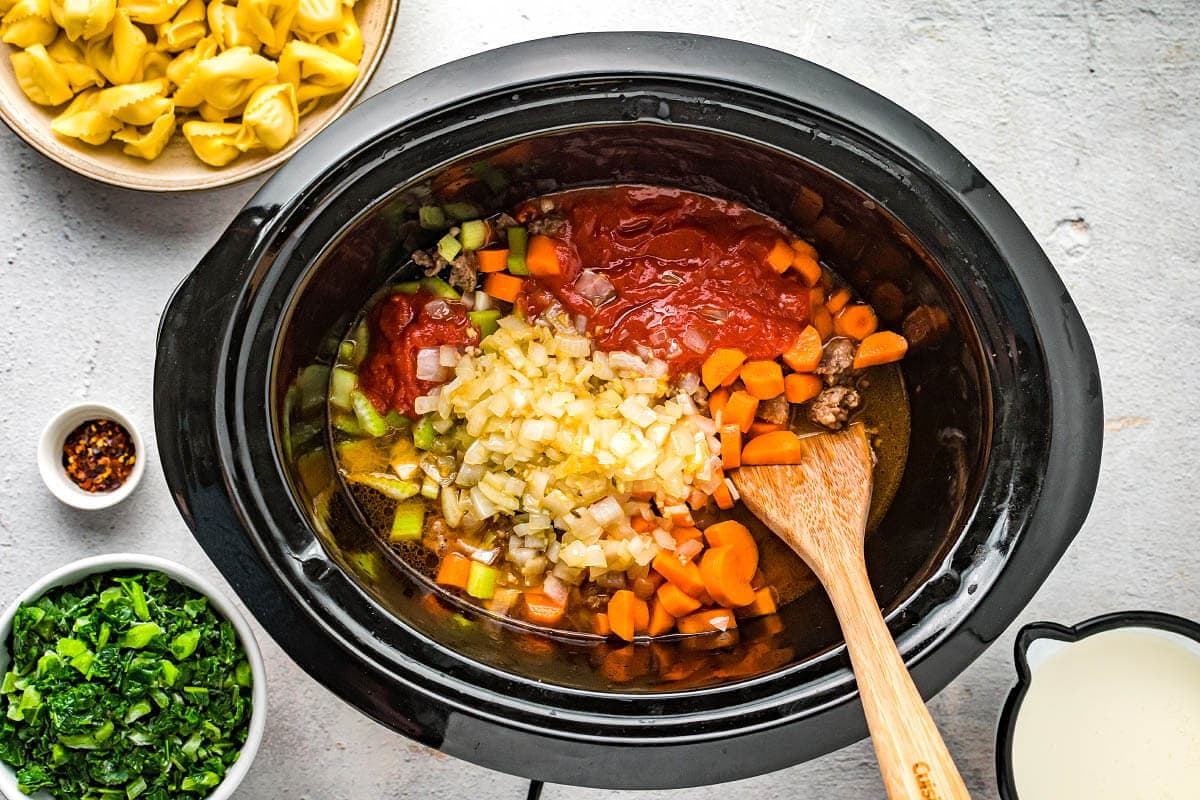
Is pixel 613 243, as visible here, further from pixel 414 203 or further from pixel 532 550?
pixel 532 550

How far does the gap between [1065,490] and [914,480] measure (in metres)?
0.36

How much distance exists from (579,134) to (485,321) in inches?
18.3

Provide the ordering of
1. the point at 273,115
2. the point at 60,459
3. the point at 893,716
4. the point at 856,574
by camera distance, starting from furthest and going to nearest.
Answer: the point at 60,459 → the point at 273,115 → the point at 856,574 → the point at 893,716

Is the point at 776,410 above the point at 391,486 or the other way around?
above

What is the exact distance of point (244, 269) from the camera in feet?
5.47

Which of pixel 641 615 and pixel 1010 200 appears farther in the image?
pixel 1010 200

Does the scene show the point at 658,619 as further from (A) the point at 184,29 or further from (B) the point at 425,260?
(A) the point at 184,29

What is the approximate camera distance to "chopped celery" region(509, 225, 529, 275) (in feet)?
6.68

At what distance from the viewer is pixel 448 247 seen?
6.59ft

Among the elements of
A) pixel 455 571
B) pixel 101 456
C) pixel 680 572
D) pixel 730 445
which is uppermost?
pixel 730 445

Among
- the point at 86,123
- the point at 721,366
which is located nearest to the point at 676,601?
the point at 721,366

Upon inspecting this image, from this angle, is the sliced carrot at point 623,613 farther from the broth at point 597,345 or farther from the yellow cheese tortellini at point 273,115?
the yellow cheese tortellini at point 273,115

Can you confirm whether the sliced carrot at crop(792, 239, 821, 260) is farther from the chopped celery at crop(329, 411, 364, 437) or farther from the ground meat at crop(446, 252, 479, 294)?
the chopped celery at crop(329, 411, 364, 437)

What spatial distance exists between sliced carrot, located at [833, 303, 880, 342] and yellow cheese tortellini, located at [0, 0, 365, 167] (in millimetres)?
1161
